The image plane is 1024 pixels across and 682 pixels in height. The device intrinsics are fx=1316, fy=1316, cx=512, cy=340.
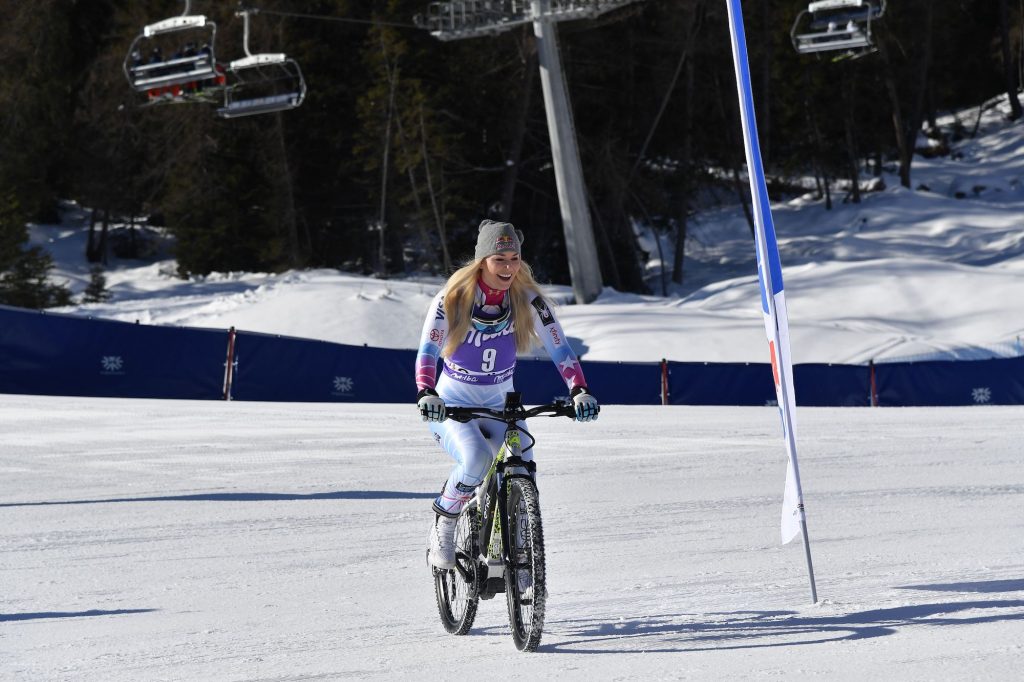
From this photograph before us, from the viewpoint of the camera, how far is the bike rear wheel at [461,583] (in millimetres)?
6051

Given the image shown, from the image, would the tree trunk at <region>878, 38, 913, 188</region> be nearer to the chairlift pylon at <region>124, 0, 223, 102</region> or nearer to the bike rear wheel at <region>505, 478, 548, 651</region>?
the chairlift pylon at <region>124, 0, 223, 102</region>

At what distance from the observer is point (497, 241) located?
6.04m

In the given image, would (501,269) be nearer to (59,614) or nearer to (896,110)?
(59,614)

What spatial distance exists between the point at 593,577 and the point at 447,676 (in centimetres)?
231

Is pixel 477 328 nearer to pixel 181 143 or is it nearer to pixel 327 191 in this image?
pixel 181 143

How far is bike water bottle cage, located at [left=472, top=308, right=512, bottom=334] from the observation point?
20.0 ft

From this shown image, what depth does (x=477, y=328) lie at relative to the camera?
6109 millimetres

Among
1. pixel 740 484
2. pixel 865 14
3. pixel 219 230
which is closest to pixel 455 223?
pixel 219 230

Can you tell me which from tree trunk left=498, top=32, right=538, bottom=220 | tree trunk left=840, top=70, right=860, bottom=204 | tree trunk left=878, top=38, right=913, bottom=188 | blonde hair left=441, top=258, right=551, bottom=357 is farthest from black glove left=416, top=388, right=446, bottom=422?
tree trunk left=840, top=70, right=860, bottom=204

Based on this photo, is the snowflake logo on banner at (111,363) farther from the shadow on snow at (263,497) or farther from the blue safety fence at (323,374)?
the shadow on snow at (263,497)

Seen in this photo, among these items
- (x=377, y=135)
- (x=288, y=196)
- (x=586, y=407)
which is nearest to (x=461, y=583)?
(x=586, y=407)

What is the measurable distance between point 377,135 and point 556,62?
1256 cm

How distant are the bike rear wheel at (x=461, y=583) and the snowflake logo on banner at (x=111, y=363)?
16.0 metres

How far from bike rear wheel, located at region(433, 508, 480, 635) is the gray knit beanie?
1203 mm
